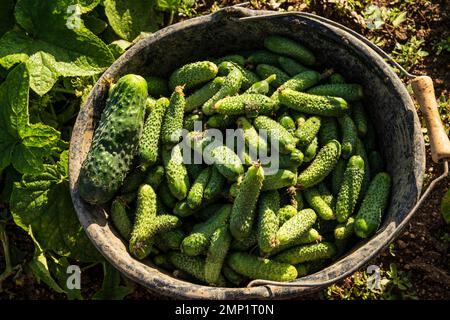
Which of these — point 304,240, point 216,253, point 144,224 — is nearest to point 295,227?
point 304,240

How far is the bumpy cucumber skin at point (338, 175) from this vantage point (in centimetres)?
405

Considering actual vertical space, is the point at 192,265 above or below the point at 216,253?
below

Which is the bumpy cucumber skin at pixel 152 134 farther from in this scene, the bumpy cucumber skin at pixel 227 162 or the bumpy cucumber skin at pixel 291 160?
the bumpy cucumber skin at pixel 291 160

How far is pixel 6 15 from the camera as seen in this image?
4715mm

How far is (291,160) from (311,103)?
0.47 meters

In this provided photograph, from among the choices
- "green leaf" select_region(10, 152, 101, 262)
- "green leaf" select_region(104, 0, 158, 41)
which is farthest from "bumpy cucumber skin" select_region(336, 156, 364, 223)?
"green leaf" select_region(104, 0, 158, 41)

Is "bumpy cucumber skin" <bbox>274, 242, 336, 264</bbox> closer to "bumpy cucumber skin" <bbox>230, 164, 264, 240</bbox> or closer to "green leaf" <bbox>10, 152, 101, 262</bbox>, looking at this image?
"bumpy cucumber skin" <bbox>230, 164, 264, 240</bbox>

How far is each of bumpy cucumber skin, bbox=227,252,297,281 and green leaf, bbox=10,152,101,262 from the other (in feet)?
4.36

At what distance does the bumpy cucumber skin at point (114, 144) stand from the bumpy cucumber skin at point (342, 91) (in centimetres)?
126

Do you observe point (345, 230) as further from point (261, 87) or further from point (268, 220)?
point (261, 87)

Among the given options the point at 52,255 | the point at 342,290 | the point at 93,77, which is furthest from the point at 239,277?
the point at 93,77

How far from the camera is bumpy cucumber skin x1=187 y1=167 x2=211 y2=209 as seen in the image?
12.6ft

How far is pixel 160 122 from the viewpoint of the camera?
4070 millimetres

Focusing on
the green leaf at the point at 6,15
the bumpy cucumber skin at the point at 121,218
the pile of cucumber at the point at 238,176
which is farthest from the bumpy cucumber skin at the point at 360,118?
the green leaf at the point at 6,15
